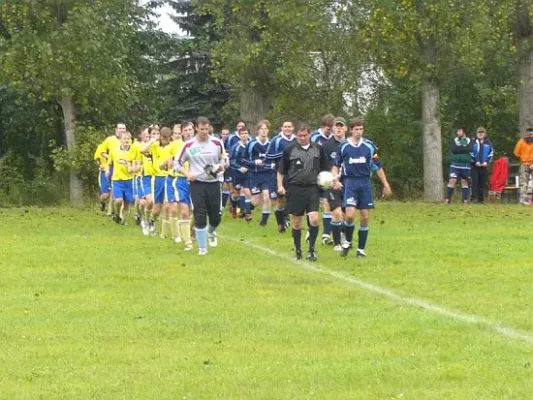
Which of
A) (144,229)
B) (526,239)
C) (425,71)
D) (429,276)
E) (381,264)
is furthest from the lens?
(425,71)

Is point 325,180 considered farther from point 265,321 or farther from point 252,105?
point 252,105

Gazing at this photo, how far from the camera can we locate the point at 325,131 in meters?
20.6

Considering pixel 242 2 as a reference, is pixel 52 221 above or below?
below

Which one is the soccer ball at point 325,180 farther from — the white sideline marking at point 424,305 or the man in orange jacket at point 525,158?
the man in orange jacket at point 525,158

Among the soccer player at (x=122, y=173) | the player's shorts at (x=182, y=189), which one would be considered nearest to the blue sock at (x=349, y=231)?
the player's shorts at (x=182, y=189)

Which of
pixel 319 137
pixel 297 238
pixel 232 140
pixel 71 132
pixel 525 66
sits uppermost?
pixel 525 66

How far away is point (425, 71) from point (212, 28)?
39.9 ft

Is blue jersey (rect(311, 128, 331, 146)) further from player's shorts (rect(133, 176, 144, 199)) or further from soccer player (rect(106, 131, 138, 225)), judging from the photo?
soccer player (rect(106, 131, 138, 225))

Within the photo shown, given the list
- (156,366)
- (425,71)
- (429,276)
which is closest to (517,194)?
(425,71)

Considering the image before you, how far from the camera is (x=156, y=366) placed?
9.98 m

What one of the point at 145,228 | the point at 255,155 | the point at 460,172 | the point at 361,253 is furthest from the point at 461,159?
the point at 361,253

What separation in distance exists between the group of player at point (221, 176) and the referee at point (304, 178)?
295 mm

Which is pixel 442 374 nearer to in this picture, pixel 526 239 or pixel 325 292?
pixel 325 292

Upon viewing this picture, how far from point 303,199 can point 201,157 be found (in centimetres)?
171
